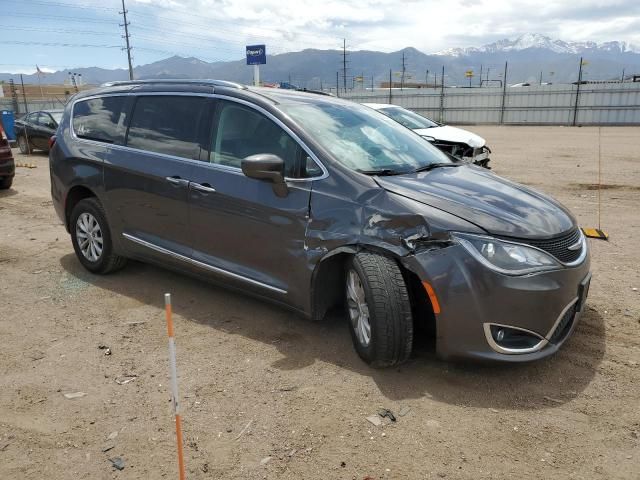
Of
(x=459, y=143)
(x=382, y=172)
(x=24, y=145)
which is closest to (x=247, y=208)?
(x=382, y=172)

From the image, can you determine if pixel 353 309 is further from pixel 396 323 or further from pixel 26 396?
pixel 26 396

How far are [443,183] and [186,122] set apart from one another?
2191 millimetres

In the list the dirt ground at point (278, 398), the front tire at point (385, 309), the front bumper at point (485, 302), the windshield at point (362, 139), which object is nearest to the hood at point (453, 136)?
the dirt ground at point (278, 398)

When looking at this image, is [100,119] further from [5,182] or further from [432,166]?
[5,182]

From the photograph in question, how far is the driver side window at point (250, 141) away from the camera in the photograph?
12.7 ft

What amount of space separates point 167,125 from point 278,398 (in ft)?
8.55

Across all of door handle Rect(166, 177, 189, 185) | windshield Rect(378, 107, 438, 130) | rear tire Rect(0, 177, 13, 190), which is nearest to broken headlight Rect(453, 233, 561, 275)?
door handle Rect(166, 177, 189, 185)

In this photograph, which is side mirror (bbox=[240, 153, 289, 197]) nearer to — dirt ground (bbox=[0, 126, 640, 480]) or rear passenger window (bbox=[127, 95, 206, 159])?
rear passenger window (bbox=[127, 95, 206, 159])

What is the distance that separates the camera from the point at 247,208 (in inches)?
158

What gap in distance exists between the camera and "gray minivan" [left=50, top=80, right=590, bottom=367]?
3213 millimetres

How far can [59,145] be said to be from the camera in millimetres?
5598

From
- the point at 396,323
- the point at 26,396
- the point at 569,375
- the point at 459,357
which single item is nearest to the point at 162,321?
the point at 26,396

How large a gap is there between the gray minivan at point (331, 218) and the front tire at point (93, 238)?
0.08 feet

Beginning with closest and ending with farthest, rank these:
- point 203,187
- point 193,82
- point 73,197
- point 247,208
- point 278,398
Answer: point 278,398, point 247,208, point 203,187, point 193,82, point 73,197
